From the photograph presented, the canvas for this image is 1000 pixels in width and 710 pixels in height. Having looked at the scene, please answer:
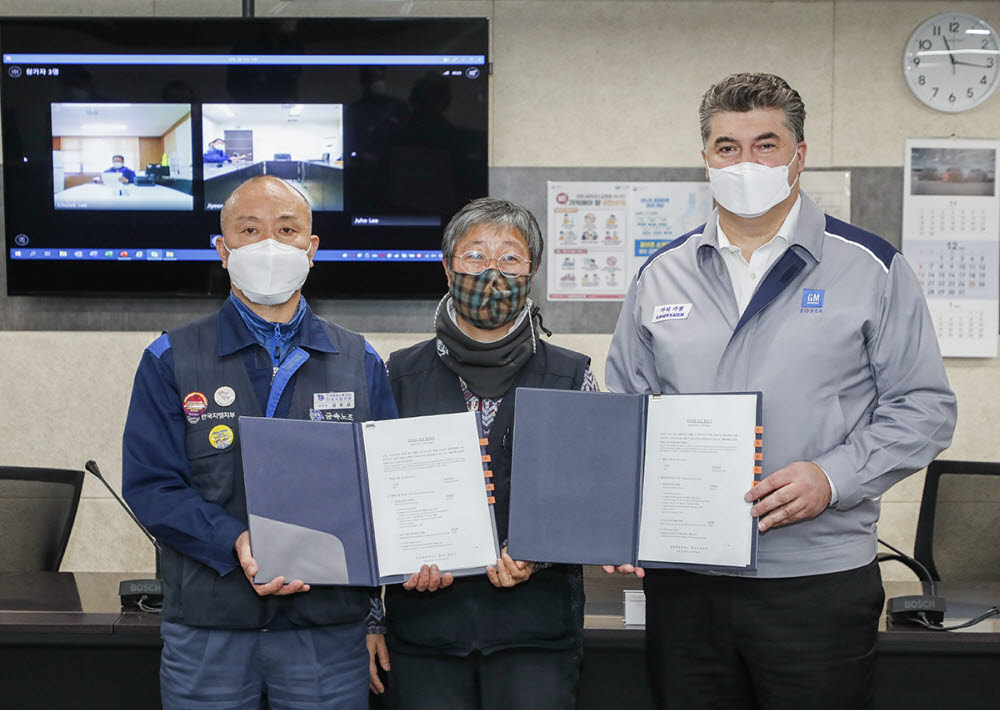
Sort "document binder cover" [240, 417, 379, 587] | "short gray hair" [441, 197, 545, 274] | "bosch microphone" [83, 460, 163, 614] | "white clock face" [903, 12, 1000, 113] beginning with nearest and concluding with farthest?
"document binder cover" [240, 417, 379, 587]
"short gray hair" [441, 197, 545, 274]
"bosch microphone" [83, 460, 163, 614]
"white clock face" [903, 12, 1000, 113]

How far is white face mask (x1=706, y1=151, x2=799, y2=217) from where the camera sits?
173 cm

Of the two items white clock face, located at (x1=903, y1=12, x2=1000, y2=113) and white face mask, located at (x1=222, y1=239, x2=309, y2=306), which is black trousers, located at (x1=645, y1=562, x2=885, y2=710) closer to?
white face mask, located at (x1=222, y1=239, x2=309, y2=306)

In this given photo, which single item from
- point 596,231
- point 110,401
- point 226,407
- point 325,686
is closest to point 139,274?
point 110,401

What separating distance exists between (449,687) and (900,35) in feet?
10.8

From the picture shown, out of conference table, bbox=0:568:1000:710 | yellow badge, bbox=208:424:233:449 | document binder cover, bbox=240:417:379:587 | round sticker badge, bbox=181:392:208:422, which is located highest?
round sticker badge, bbox=181:392:208:422

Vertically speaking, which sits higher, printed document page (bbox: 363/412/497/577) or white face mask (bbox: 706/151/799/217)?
white face mask (bbox: 706/151/799/217)

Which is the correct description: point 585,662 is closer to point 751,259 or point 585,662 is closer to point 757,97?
point 751,259

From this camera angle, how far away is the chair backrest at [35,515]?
2.96 m

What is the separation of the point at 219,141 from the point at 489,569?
2.53 metres

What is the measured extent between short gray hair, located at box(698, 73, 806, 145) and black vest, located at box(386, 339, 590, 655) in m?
0.57

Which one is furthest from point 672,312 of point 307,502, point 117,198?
point 117,198

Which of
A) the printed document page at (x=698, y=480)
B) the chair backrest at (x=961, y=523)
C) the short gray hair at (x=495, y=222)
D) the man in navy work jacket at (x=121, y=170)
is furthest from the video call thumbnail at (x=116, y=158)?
the chair backrest at (x=961, y=523)

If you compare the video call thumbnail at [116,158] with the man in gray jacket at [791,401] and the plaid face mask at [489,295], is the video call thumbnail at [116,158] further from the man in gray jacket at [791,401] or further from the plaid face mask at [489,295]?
the man in gray jacket at [791,401]

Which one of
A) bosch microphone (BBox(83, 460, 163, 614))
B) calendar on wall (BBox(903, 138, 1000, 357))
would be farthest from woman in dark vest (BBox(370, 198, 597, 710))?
calendar on wall (BBox(903, 138, 1000, 357))
